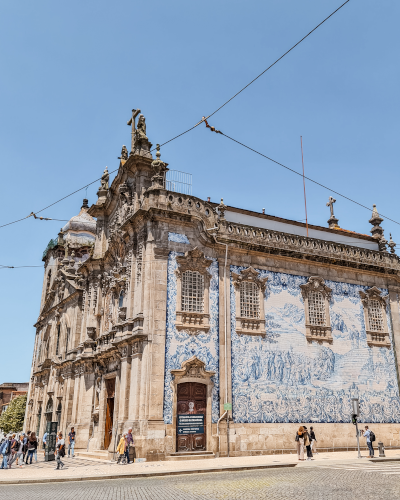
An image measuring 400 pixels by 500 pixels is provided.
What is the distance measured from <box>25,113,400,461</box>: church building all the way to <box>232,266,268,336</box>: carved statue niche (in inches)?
2.1

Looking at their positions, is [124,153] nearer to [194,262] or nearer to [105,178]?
[105,178]

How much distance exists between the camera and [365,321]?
2742cm

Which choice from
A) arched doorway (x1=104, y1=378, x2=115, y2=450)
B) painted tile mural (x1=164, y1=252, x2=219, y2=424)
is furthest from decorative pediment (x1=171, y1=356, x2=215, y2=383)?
arched doorway (x1=104, y1=378, x2=115, y2=450)

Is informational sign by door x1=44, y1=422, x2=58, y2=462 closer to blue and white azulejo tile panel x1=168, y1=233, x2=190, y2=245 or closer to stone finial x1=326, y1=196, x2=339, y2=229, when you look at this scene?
blue and white azulejo tile panel x1=168, y1=233, x2=190, y2=245

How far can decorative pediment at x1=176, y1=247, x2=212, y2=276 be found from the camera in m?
22.8

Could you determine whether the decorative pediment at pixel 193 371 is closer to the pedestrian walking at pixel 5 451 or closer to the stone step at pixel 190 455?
the stone step at pixel 190 455

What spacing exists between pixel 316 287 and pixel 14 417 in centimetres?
5154

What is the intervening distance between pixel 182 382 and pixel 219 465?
14.7 feet

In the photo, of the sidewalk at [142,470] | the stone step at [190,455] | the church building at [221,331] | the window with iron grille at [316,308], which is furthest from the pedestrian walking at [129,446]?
the window with iron grille at [316,308]

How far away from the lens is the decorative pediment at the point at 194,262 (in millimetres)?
22812

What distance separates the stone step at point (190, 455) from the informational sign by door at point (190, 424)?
2.64 feet

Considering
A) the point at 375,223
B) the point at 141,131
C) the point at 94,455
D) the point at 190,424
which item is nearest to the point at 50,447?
the point at 94,455

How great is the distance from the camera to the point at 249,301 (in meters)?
24.3

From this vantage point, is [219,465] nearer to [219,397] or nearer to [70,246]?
[219,397]
